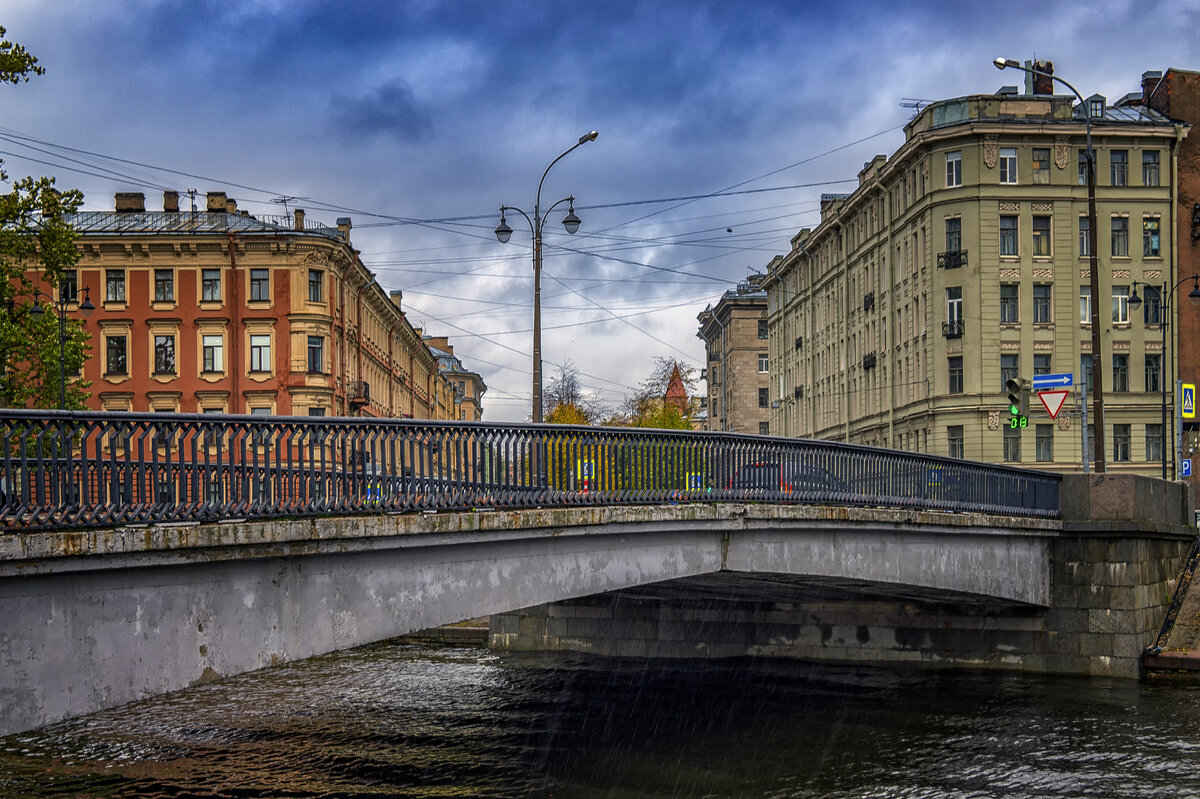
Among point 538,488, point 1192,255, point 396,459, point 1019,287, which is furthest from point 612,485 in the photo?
point 1192,255

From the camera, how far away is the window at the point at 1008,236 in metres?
53.3

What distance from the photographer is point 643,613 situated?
28.7m

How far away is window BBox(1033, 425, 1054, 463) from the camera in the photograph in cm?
5222

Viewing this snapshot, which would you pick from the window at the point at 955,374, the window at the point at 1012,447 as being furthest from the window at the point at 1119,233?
the window at the point at 1012,447

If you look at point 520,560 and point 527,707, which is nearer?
point 520,560

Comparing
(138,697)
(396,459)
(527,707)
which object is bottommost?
(527,707)

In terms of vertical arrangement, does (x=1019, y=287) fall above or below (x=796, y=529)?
above

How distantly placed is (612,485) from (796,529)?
3431 mm

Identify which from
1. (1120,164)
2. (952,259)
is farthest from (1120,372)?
(1120,164)

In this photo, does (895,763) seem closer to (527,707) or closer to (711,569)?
(711,569)

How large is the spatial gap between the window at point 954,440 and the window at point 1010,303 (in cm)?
468

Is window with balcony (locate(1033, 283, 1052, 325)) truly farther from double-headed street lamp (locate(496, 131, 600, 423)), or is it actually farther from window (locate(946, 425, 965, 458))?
double-headed street lamp (locate(496, 131, 600, 423))

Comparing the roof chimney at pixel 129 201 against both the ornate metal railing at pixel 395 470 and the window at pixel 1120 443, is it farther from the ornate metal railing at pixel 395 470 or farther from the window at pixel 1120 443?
the ornate metal railing at pixel 395 470

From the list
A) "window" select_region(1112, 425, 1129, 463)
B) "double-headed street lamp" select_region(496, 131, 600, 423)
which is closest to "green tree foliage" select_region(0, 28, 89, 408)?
"double-headed street lamp" select_region(496, 131, 600, 423)
